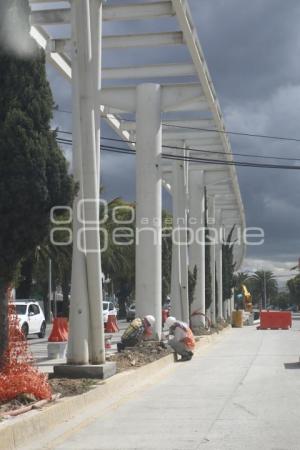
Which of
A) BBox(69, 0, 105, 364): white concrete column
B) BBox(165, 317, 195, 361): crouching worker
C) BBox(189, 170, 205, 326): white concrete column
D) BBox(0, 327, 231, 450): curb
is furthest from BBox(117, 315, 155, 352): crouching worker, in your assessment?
BBox(189, 170, 205, 326): white concrete column

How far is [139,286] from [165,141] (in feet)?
32.6

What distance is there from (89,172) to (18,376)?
179 inches

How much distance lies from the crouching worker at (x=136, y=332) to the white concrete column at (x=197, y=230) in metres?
15.7

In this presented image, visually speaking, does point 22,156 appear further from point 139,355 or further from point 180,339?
point 180,339

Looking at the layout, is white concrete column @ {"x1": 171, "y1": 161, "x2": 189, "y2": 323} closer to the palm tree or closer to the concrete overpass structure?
the concrete overpass structure

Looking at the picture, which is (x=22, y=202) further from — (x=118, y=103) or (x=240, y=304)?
(x=240, y=304)

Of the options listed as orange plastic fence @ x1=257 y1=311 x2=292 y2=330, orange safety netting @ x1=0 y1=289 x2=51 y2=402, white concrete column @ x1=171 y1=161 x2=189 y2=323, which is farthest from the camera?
orange plastic fence @ x1=257 y1=311 x2=292 y2=330

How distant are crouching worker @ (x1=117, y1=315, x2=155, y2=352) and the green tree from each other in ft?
27.4

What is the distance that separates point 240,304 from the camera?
79062 millimetres

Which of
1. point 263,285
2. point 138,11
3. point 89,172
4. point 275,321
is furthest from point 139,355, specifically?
point 263,285

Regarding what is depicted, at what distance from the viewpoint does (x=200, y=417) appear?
10.1 m

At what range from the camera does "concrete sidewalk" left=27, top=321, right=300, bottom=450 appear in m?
8.30

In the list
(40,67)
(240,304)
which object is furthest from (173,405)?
(240,304)

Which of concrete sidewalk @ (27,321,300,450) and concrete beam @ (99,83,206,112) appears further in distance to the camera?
concrete beam @ (99,83,206,112)
